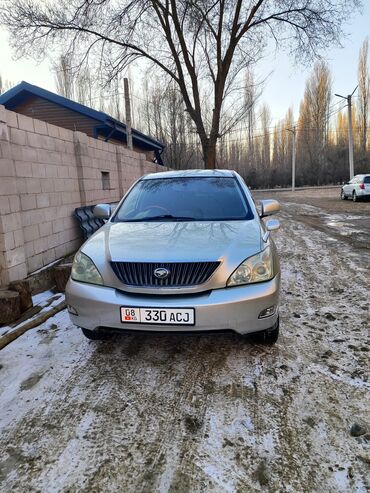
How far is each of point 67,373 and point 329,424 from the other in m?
1.92

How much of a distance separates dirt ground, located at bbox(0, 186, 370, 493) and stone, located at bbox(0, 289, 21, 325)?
0.38 m

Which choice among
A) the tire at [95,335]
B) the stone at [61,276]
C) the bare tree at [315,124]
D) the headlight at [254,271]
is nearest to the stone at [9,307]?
the stone at [61,276]

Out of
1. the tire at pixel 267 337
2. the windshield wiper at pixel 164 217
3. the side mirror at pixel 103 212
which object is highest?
the side mirror at pixel 103 212

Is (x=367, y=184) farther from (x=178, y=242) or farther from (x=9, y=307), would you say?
(x=9, y=307)

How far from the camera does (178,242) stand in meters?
2.83

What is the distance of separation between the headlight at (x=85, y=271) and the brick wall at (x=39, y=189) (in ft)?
5.32

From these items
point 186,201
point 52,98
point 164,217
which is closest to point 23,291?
point 164,217

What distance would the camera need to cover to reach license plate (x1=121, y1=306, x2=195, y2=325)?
2.46 metres

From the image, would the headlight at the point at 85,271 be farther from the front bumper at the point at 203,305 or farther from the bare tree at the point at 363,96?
the bare tree at the point at 363,96

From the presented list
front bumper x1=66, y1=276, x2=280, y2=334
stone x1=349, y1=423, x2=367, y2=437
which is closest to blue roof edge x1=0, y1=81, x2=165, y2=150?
front bumper x1=66, y1=276, x2=280, y2=334

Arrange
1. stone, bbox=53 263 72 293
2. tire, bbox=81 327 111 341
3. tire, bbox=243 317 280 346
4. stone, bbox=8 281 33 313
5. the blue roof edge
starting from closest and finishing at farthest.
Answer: tire, bbox=243 317 280 346 → tire, bbox=81 327 111 341 → stone, bbox=8 281 33 313 → stone, bbox=53 263 72 293 → the blue roof edge

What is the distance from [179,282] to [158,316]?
0.29m

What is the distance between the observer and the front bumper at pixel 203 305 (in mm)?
2463

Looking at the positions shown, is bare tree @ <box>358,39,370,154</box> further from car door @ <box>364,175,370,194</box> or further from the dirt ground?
the dirt ground
